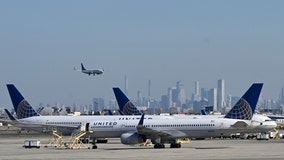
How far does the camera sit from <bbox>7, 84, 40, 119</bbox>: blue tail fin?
302 feet

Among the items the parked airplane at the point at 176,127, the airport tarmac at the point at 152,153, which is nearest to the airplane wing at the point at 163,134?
the parked airplane at the point at 176,127

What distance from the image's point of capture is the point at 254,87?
7269 cm

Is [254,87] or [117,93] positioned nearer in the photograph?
[254,87]

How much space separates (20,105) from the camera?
92.4 metres

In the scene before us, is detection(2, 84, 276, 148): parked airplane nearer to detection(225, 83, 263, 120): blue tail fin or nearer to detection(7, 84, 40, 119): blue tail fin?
detection(225, 83, 263, 120): blue tail fin

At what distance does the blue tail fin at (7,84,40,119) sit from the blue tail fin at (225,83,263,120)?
30.4 metres

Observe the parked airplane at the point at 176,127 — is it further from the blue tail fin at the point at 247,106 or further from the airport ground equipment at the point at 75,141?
the airport ground equipment at the point at 75,141

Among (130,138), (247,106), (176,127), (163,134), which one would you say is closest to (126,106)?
(176,127)

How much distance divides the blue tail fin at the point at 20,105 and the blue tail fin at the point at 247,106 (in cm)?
3040

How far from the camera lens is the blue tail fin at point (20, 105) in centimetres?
9219

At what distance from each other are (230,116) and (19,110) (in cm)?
3229

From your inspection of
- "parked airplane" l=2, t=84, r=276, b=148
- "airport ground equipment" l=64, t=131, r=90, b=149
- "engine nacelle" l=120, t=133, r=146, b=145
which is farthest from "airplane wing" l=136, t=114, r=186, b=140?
"airport ground equipment" l=64, t=131, r=90, b=149

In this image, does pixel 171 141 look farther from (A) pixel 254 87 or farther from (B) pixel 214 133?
(A) pixel 254 87

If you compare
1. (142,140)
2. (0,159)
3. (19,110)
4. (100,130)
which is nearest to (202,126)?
(142,140)
